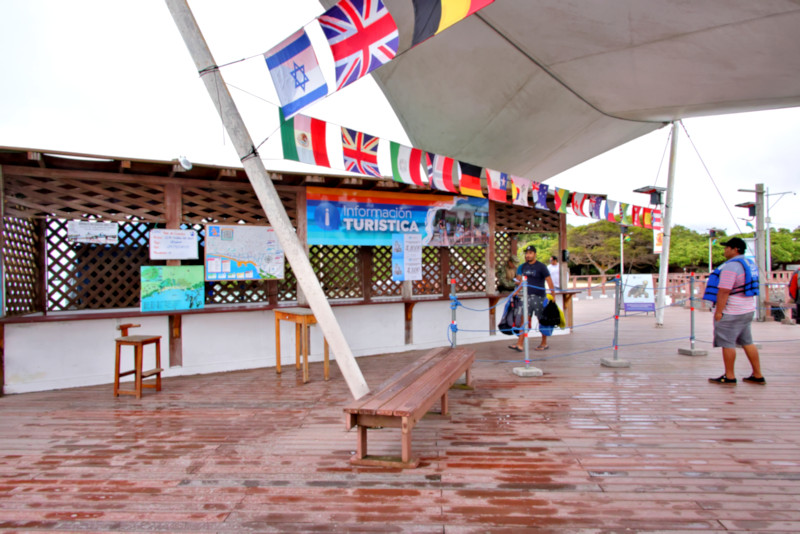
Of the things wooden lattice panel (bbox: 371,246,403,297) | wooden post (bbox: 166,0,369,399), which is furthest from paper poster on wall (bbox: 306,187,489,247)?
wooden post (bbox: 166,0,369,399)

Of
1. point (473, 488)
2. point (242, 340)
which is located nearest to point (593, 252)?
point (242, 340)

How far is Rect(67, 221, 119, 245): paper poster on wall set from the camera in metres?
5.49

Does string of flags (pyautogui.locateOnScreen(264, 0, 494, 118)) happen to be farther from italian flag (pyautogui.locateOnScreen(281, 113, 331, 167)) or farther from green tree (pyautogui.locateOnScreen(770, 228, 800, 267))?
green tree (pyautogui.locateOnScreen(770, 228, 800, 267))

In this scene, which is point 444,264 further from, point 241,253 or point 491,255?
point 241,253

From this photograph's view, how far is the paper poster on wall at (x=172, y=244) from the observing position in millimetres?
5820

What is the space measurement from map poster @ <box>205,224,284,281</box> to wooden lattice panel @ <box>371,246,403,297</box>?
165cm

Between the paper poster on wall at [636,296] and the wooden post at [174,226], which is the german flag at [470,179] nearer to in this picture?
the wooden post at [174,226]

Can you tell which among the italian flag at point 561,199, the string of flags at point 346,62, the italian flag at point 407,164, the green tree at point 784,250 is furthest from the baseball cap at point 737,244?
the green tree at point 784,250

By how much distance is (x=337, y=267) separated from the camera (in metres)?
7.62

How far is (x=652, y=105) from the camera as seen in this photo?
819 centimetres

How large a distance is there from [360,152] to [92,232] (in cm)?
347

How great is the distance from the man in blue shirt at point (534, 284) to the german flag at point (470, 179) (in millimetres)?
1171

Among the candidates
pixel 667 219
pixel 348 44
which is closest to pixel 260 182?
pixel 348 44

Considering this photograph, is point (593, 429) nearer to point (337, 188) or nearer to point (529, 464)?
point (529, 464)
